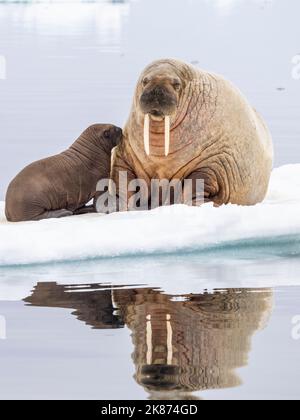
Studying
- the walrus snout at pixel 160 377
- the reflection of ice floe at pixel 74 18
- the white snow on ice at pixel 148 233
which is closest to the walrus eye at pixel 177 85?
the white snow on ice at pixel 148 233

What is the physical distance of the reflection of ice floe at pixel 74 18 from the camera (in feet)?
150

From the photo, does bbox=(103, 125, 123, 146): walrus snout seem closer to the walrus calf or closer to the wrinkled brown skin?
the walrus calf

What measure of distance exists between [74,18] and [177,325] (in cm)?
5237

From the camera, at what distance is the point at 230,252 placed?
912cm

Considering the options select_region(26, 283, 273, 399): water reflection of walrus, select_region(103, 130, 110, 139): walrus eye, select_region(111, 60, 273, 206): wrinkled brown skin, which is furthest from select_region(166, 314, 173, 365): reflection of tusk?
select_region(103, 130, 110, 139): walrus eye

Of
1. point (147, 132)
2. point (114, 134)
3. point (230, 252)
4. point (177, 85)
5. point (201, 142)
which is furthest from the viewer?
point (114, 134)

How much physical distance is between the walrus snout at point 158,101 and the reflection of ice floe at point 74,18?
29.3 m

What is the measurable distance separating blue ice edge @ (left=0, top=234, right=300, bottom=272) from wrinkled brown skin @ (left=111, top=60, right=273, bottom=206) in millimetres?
1032

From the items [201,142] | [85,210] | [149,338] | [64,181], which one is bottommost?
[85,210]

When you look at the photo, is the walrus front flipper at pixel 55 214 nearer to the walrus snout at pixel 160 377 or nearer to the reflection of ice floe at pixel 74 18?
the walrus snout at pixel 160 377

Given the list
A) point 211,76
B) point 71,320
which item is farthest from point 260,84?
point 71,320

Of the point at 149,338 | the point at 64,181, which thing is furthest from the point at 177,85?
the point at 149,338

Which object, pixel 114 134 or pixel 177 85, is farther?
pixel 114 134

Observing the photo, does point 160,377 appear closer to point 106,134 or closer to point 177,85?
point 177,85
